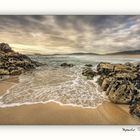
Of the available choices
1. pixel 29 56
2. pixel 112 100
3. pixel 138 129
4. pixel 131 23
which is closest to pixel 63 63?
pixel 29 56

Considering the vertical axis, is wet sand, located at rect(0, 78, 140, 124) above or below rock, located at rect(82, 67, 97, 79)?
below

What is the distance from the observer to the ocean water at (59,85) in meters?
2.01

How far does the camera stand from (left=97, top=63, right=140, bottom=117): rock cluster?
6.54 ft

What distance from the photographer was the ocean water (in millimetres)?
2014

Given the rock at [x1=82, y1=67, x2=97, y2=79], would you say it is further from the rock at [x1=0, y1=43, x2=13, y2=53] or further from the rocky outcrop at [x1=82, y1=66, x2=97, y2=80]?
the rock at [x1=0, y1=43, x2=13, y2=53]

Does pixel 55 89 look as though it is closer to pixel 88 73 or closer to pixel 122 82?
pixel 88 73

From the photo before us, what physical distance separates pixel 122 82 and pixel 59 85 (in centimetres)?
46

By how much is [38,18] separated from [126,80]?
30.6 inches

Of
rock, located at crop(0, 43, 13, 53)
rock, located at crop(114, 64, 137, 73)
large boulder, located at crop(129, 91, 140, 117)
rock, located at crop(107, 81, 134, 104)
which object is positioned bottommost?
large boulder, located at crop(129, 91, 140, 117)

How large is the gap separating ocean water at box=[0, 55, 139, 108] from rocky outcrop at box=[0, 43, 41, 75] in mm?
44

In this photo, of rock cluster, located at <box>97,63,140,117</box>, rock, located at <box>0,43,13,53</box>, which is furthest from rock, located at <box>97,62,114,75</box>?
rock, located at <box>0,43,13,53</box>

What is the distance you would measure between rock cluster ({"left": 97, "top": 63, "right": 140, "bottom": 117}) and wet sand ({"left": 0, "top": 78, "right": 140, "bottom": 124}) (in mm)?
56

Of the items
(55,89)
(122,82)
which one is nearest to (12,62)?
(55,89)
